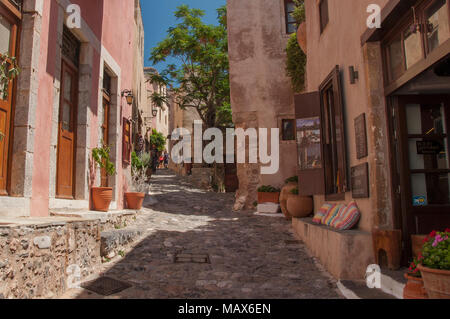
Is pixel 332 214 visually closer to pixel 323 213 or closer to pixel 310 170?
pixel 323 213

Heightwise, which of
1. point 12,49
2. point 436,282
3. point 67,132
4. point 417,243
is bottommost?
point 436,282

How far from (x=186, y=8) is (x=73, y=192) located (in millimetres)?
13611

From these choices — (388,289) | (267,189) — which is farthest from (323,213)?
(267,189)

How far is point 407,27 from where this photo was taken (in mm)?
3670

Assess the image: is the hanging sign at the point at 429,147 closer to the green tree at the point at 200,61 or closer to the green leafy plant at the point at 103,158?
the green leafy plant at the point at 103,158

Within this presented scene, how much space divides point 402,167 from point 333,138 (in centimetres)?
203

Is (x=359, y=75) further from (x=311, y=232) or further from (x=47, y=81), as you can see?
(x=47, y=81)

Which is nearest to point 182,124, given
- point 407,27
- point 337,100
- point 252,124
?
point 252,124

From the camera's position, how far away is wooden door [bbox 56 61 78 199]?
5973mm

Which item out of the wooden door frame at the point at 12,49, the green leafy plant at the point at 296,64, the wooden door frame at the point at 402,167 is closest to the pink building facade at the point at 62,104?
the wooden door frame at the point at 12,49

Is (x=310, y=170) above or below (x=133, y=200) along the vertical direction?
above

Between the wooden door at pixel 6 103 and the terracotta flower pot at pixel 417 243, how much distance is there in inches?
181

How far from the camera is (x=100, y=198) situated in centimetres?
663

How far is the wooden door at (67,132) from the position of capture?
597 cm
